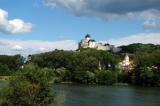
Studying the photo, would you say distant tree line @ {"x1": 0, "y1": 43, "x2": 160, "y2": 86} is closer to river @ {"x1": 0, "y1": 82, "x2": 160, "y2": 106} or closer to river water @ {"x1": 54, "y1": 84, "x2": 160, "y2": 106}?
river @ {"x1": 0, "y1": 82, "x2": 160, "y2": 106}

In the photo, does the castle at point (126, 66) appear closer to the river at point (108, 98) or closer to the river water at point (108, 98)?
the river at point (108, 98)

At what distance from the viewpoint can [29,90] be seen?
27344 millimetres

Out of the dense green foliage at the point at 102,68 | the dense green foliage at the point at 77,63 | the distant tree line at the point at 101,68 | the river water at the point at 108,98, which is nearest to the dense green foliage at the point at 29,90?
the river water at the point at 108,98

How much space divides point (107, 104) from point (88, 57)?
209 feet

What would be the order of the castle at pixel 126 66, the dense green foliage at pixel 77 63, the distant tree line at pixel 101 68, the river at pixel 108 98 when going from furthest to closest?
1. the castle at pixel 126 66
2. the dense green foliage at pixel 77 63
3. the distant tree line at pixel 101 68
4. the river at pixel 108 98

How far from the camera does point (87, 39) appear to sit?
638 feet

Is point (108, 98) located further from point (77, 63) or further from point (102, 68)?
point (102, 68)

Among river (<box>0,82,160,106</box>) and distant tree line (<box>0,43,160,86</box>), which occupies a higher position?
distant tree line (<box>0,43,160,86</box>)

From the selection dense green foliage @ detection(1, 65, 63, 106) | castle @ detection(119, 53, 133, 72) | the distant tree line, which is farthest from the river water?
→ castle @ detection(119, 53, 133, 72)

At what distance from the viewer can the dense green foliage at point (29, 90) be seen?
2722 centimetres

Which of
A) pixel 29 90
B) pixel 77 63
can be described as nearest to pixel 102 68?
pixel 77 63

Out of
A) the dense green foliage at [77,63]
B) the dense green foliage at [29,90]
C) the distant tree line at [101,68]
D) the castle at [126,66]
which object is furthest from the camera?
the castle at [126,66]

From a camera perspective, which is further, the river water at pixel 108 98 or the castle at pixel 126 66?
the castle at pixel 126 66

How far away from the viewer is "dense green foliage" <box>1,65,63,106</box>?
2722cm
